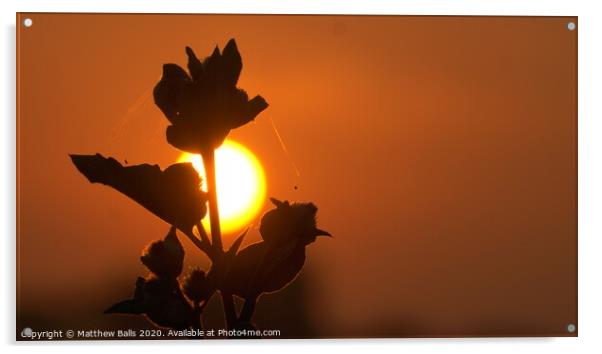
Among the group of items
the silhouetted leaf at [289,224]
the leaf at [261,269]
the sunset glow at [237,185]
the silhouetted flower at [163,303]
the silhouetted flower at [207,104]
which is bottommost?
the silhouetted flower at [163,303]

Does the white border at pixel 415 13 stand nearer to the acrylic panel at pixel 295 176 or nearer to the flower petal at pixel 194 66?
the acrylic panel at pixel 295 176

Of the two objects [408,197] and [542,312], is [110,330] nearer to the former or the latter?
[408,197]

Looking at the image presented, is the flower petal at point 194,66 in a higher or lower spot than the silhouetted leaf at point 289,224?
higher

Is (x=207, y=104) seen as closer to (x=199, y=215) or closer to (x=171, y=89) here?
(x=171, y=89)

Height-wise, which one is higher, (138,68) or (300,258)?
(138,68)

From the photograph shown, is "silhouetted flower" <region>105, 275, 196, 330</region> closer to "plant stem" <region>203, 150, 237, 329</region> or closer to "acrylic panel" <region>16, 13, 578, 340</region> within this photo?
"acrylic panel" <region>16, 13, 578, 340</region>

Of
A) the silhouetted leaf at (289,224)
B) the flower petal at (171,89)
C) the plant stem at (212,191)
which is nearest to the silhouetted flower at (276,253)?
the silhouetted leaf at (289,224)
